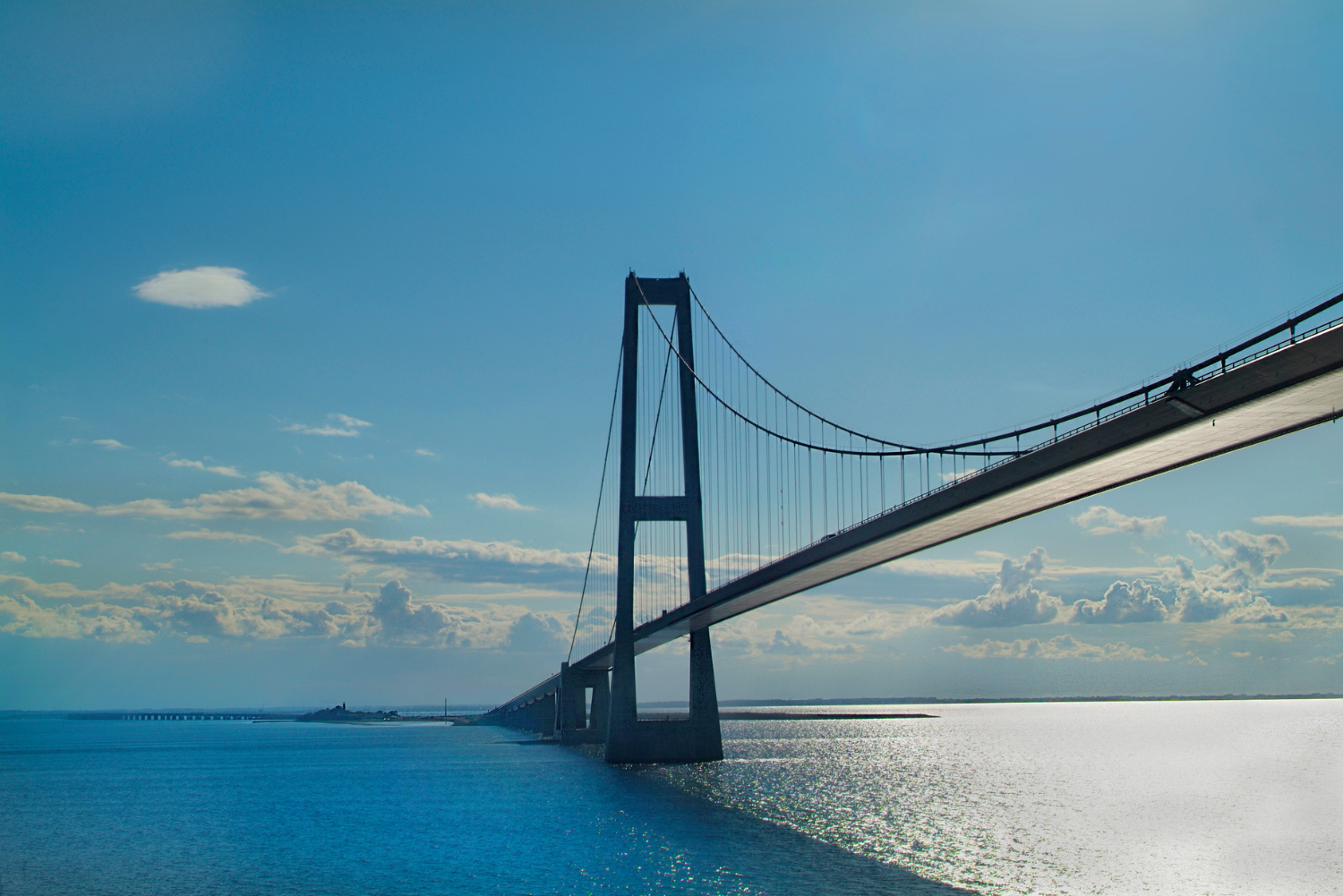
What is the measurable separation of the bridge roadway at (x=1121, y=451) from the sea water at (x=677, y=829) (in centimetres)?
867

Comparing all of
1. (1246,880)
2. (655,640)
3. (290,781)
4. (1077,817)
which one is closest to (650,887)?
(1246,880)

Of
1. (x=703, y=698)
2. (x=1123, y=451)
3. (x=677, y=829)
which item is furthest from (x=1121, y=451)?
(x=703, y=698)

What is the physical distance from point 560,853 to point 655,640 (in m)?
23.8

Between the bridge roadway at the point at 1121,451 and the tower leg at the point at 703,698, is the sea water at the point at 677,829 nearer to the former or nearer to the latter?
the tower leg at the point at 703,698

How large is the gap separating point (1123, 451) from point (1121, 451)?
0.12ft

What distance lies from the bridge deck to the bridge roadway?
0.02 metres

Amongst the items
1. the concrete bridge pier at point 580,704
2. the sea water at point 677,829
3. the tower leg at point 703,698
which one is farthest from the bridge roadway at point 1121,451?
the concrete bridge pier at point 580,704

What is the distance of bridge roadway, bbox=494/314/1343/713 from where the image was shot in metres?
17.5

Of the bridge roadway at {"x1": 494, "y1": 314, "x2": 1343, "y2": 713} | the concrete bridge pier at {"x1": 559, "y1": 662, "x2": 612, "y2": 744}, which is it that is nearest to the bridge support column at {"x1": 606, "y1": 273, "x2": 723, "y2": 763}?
the bridge roadway at {"x1": 494, "y1": 314, "x2": 1343, "y2": 713}

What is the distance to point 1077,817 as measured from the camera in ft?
123

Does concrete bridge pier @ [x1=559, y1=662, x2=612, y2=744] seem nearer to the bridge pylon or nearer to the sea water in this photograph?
the sea water

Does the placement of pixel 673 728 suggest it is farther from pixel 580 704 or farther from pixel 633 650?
pixel 580 704

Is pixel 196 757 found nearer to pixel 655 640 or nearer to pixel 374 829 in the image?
pixel 655 640

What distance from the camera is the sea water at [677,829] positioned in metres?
25.2
